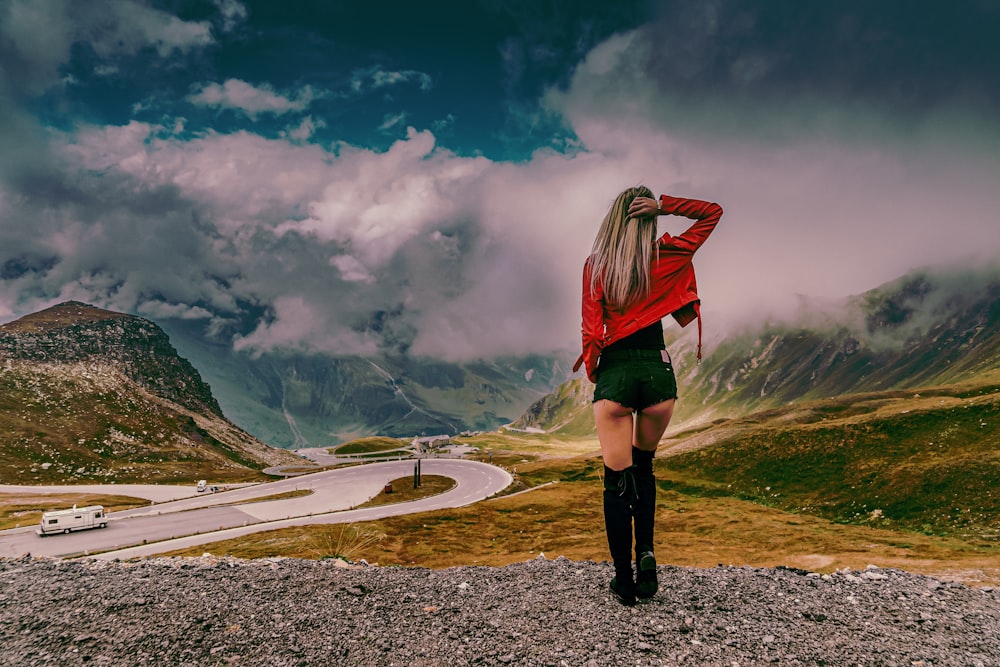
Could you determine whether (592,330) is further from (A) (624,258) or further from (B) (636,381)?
(A) (624,258)

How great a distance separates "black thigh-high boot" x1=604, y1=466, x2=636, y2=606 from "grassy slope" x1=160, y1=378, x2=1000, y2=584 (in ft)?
40.1

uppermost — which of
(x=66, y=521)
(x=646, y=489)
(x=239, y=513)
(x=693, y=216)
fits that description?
(x=693, y=216)

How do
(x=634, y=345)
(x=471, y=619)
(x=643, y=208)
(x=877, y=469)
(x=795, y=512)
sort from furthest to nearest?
1. (x=877, y=469)
2. (x=795, y=512)
3. (x=643, y=208)
4. (x=634, y=345)
5. (x=471, y=619)

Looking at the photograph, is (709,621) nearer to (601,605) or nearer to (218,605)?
(601,605)

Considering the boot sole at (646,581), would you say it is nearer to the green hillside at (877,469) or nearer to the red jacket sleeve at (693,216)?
the red jacket sleeve at (693,216)

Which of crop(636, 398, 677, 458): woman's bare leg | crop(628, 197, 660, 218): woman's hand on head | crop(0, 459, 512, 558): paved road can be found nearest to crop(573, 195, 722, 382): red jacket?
crop(628, 197, 660, 218): woman's hand on head

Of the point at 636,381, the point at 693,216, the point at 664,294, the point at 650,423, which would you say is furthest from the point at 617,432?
the point at 693,216

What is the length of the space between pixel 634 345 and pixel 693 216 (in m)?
2.49

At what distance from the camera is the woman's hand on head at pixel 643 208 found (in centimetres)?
761

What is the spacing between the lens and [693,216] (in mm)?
7945

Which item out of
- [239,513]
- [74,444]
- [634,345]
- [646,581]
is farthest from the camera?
[74,444]

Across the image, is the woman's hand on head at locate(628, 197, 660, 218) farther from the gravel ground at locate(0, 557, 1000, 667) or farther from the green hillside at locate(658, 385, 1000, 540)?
the green hillside at locate(658, 385, 1000, 540)

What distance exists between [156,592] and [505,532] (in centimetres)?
5748

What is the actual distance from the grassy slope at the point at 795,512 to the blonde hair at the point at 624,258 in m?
13.8
